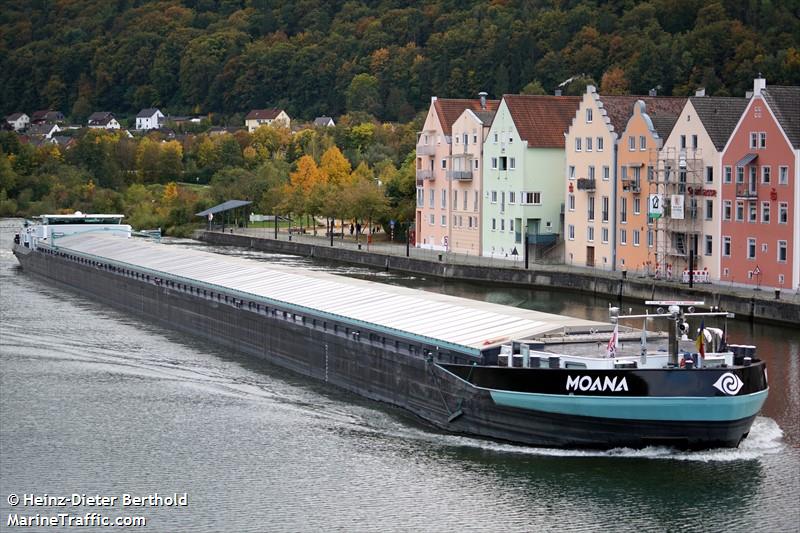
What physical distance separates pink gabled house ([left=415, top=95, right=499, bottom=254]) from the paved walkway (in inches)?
47.0

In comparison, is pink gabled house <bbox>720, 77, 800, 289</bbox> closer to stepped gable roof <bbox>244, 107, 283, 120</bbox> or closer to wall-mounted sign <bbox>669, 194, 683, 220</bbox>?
wall-mounted sign <bbox>669, 194, 683, 220</bbox>

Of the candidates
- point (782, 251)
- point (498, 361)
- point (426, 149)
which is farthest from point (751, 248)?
point (426, 149)

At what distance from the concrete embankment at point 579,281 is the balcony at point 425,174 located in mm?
6430

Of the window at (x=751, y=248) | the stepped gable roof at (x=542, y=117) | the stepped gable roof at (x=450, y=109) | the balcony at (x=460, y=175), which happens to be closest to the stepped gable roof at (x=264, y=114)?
the stepped gable roof at (x=450, y=109)

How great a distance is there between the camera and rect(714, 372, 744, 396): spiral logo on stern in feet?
83.7

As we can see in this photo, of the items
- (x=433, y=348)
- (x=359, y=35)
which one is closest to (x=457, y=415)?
(x=433, y=348)

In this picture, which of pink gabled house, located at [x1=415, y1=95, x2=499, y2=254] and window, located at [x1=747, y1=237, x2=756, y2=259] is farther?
pink gabled house, located at [x1=415, y1=95, x2=499, y2=254]

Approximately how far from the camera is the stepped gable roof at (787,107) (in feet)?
160

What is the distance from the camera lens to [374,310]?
36.2 m

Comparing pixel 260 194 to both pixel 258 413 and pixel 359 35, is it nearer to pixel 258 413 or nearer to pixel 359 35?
pixel 258 413

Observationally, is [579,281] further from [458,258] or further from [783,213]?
[458,258]

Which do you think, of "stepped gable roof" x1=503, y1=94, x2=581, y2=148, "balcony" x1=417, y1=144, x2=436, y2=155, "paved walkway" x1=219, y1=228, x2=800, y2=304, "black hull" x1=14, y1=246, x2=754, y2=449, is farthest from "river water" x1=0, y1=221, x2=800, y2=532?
"balcony" x1=417, y1=144, x2=436, y2=155

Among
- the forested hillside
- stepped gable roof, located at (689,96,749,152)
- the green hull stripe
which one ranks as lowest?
the green hull stripe

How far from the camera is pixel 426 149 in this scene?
2965 inches
